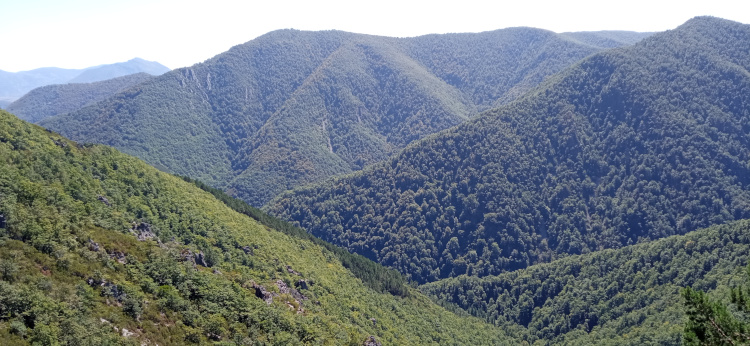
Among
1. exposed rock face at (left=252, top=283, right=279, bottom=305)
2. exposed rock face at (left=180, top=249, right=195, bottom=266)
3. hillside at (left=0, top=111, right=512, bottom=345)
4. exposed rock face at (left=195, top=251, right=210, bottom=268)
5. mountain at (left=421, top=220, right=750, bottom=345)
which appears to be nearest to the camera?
hillside at (left=0, top=111, right=512, bottom=345)

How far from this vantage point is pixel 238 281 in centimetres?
8256

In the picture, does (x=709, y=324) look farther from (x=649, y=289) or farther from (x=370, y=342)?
(x=649, y=289)

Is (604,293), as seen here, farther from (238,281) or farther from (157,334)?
(157,334)

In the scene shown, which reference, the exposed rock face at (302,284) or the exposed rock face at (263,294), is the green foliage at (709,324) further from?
the exposed rock face at (302,284)

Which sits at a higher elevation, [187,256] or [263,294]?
[187,256]

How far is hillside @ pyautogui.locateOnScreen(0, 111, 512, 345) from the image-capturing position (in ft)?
161

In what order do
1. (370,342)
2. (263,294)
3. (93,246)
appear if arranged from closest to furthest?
(93,246) < (263,294) < (370,342)

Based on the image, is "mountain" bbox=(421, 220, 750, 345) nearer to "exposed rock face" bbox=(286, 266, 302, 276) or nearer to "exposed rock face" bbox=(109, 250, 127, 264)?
"exposed rock face" bbox=(286, 266, 302, 276)

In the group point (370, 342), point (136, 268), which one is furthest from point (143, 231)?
point (370, 342)

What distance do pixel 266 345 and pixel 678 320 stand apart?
140 m

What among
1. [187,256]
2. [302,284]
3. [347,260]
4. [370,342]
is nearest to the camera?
[187,256]

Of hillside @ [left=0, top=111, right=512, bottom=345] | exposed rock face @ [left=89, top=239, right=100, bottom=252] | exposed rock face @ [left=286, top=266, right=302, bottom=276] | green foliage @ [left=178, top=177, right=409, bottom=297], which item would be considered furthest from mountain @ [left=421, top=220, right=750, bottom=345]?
exposed rock face @ [left=89, top=239, right=100, bottom=252]

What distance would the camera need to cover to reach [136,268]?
65062 mm

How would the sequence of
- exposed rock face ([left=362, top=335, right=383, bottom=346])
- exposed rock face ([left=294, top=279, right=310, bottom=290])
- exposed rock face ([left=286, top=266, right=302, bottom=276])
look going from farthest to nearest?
exposed rock face ([left=286, top=266, right=302, bottom=276]), exposed rock face ([left=294, top=279, right=310, bottom=290]), exposed rock face ([left=362, top=335, right=383, bottom=346])
